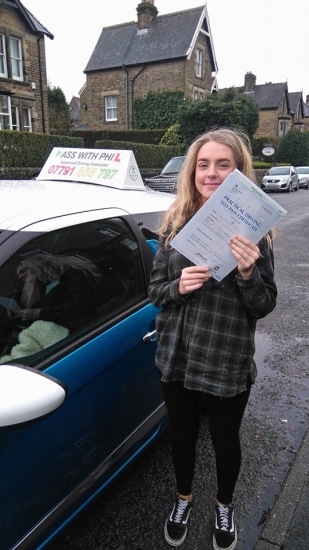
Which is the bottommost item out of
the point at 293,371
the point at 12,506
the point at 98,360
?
the point at 293,371

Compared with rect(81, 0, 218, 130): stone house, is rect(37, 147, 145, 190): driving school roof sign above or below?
below

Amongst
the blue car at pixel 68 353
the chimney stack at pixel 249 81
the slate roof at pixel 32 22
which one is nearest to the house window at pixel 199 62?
→ the slate roof at pixel 32 22

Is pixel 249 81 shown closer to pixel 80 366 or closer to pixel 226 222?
pixel 226 222


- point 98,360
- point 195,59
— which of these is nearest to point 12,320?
A: point 98,360

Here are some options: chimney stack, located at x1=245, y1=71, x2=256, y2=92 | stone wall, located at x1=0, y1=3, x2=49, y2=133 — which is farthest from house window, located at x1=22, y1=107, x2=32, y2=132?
chimney stack, located at x1=245, y1=71, x2=256, y2=92

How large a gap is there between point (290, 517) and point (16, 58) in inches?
877

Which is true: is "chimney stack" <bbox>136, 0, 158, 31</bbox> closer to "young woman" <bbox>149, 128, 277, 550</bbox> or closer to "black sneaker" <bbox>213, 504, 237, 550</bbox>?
"young woman" <bbox>149, 128, 277, 550</bbox>

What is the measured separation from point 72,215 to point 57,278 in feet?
0.99

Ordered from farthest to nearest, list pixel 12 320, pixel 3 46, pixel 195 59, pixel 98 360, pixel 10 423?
pixel 195 59
pixel 3 46
pixel 98 360
pixel 12 320
pixel 10 423

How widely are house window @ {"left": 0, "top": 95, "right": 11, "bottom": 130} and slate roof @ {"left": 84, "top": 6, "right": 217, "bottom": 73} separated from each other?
12.1 metres

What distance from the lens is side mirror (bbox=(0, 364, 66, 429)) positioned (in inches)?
50.1

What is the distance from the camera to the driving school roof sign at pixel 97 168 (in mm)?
→ 2914

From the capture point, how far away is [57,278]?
1849mm

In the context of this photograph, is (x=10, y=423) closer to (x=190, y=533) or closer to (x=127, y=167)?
(x=190, y=533)
